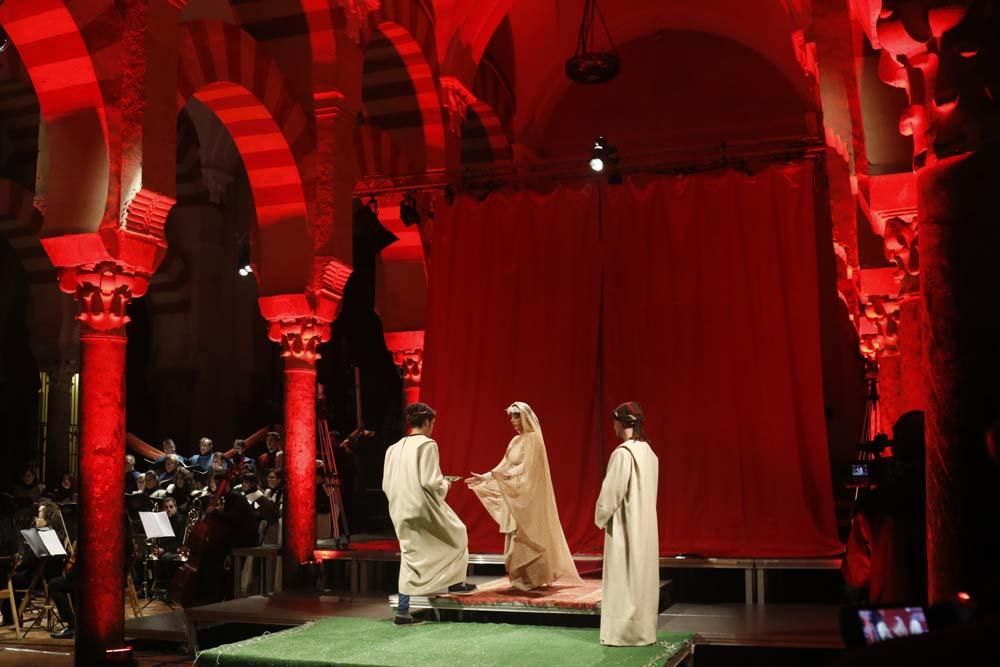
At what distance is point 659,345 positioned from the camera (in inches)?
352

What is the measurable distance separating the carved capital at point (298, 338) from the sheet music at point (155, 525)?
1.84m

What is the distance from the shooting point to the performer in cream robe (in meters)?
7.09

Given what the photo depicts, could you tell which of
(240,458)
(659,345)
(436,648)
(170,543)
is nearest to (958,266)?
(436,648)

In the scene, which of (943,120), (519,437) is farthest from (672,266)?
(943,120)

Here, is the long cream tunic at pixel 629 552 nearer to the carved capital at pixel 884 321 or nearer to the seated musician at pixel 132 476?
the carved capital at pixel 884 321

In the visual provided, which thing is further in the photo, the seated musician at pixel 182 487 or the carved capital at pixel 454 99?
the seated musician at pixel 182 487

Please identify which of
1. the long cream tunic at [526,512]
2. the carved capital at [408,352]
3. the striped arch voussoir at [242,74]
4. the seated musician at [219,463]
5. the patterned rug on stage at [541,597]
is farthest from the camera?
the carved capital at [408,352]

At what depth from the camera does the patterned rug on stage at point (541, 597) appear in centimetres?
657

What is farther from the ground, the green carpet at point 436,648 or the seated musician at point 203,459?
the seated musician at point 203,459

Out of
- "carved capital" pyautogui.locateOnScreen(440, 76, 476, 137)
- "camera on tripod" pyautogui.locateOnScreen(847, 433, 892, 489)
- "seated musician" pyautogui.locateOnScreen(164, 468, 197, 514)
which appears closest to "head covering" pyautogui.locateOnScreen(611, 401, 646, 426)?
"camera on tripod" pyautogui.locateOnScreen(847, 433, 892, 489)

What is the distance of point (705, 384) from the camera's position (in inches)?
343

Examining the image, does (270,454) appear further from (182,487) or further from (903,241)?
(903,241)

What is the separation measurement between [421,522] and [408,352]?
17.5ft

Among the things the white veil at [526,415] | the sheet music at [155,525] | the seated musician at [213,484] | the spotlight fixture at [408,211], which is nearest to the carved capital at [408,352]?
the spotlight fixture at [408,211]
